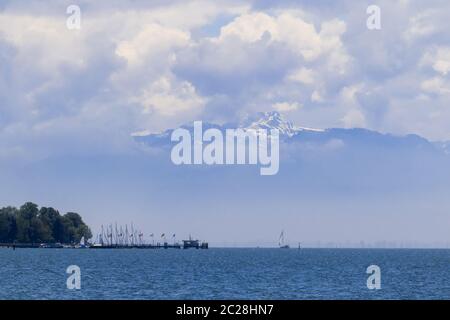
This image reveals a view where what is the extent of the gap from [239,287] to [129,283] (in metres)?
17.1

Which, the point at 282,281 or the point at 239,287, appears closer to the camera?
the point at 239,287

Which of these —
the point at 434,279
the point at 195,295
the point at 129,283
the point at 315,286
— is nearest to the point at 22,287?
the point at 129,283

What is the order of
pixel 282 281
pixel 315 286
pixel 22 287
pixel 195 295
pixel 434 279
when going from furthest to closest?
pixel 434 279 → pixel 282 281 → pixel 315 286 → pixel 22 287 → pixel 195 295

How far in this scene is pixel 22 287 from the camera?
120 meters

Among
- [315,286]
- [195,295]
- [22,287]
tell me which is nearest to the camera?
[195,295]
